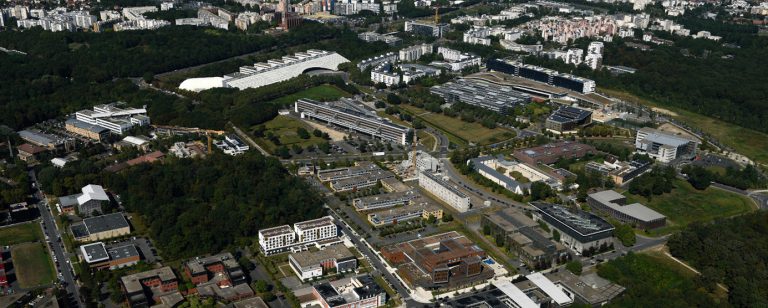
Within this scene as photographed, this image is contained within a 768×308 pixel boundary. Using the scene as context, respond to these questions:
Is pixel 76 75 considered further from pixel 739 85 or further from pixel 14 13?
pixel 739 85

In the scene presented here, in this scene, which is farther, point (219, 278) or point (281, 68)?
point (281, 68)

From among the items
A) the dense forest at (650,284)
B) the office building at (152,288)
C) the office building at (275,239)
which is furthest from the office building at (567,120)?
the office building at (152,288)

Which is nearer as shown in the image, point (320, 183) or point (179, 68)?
point (320, 183)

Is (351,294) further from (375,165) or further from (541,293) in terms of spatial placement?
(375,165)

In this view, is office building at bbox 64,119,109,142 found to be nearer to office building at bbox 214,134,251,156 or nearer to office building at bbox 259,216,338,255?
office building at bbox 214,134,251,156

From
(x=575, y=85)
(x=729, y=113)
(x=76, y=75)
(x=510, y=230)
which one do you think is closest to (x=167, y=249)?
(x=510, y=230)

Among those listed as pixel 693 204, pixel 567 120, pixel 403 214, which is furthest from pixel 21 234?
pixel 567 120
